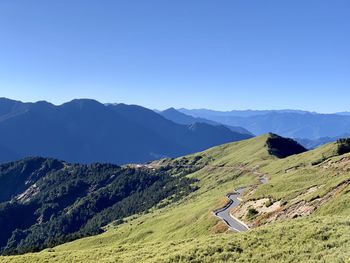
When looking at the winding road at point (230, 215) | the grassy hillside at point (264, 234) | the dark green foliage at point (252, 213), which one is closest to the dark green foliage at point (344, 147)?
the grassy hillside at point (264, 234)

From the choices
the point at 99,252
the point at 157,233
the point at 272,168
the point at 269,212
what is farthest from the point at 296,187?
the point at 272,168

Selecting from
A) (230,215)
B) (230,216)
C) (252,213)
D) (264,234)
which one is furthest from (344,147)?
(264,234)

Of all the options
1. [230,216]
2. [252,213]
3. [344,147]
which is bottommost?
[230,216]

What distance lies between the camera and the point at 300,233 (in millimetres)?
44156

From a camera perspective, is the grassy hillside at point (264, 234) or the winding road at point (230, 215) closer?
the grassy hillside at point (264, 234)

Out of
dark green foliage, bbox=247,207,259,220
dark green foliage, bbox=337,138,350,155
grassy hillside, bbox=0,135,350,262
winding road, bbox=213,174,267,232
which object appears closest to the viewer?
grassy hillside, bbox=0,135,350,262

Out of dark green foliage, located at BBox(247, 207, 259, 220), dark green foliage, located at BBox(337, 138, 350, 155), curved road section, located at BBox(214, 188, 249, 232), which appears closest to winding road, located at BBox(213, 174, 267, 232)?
curved road section, located at BBox(214, 188, 249, 232)

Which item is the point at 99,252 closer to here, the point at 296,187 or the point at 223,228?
the point at 223,228

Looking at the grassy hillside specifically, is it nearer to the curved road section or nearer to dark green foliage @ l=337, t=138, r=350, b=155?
the curved road section

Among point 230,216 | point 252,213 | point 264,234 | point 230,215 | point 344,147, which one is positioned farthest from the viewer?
point 344,147

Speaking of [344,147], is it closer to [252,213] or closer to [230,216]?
[230,216]

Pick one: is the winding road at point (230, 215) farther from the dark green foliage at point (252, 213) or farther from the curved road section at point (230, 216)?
the dark green foliage at point (252, 213)

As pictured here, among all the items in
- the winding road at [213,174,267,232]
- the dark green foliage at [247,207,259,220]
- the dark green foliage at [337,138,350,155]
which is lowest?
the winding road at [213,174,267,232]

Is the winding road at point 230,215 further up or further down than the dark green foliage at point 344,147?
further down
